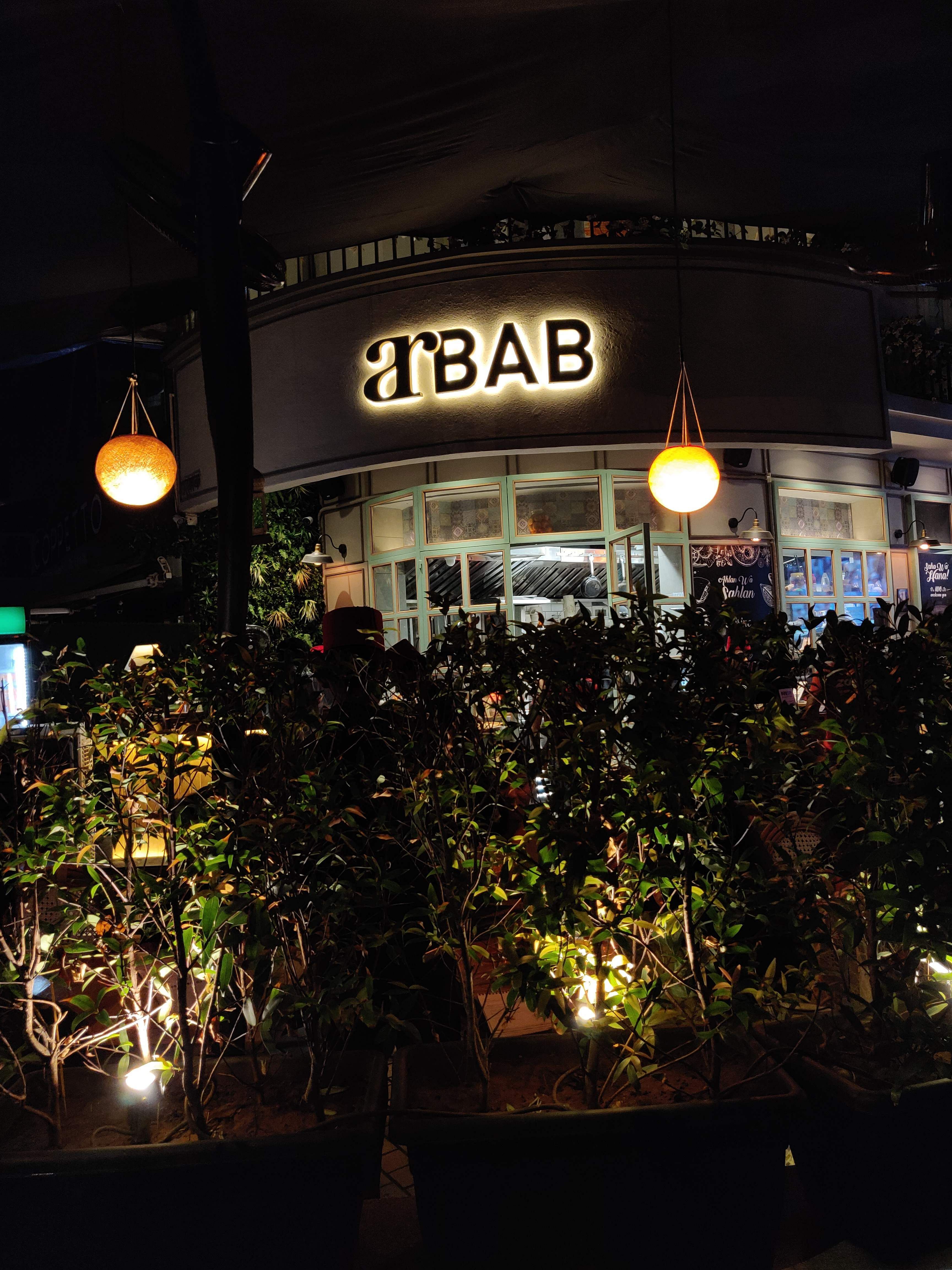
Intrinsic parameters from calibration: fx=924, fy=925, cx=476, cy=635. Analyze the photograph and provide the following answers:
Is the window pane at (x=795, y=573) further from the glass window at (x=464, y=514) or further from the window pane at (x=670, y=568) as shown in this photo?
the glass window at (x=464, y=514)

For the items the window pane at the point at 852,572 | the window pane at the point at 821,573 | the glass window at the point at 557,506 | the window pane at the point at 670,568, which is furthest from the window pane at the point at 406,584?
the window pane at the point at 852,572

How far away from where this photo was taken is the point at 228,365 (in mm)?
6039

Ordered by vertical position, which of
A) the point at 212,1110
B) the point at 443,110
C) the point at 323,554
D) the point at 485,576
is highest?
the point at 443,110

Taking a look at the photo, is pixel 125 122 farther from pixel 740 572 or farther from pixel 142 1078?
pixel 740 572

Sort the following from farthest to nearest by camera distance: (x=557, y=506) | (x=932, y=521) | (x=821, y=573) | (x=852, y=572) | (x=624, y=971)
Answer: (x=932, y=521)
(x=852, y=572)
(x=821, y=573)
(x=557, y=506)
(x=624, y=971)

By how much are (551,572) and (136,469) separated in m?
4.42

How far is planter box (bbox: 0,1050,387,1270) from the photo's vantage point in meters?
1.72

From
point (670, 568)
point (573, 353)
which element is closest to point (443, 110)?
point (573, 353)

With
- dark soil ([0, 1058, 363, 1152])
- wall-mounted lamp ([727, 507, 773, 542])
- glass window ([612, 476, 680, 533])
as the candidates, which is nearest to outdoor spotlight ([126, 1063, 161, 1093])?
dark soil ([0, 1058, 363, 1152])

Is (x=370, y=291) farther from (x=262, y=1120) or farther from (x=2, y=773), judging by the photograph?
(x=262, y=1120)

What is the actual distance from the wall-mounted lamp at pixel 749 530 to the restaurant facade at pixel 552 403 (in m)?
0.04

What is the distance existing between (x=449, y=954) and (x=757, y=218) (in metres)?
7.88

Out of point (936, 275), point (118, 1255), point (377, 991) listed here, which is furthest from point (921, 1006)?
point (936, 275)

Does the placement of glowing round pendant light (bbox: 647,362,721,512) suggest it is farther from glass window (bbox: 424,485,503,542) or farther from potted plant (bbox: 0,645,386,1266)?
potted plant (bbox: 0,645,386,1266)
